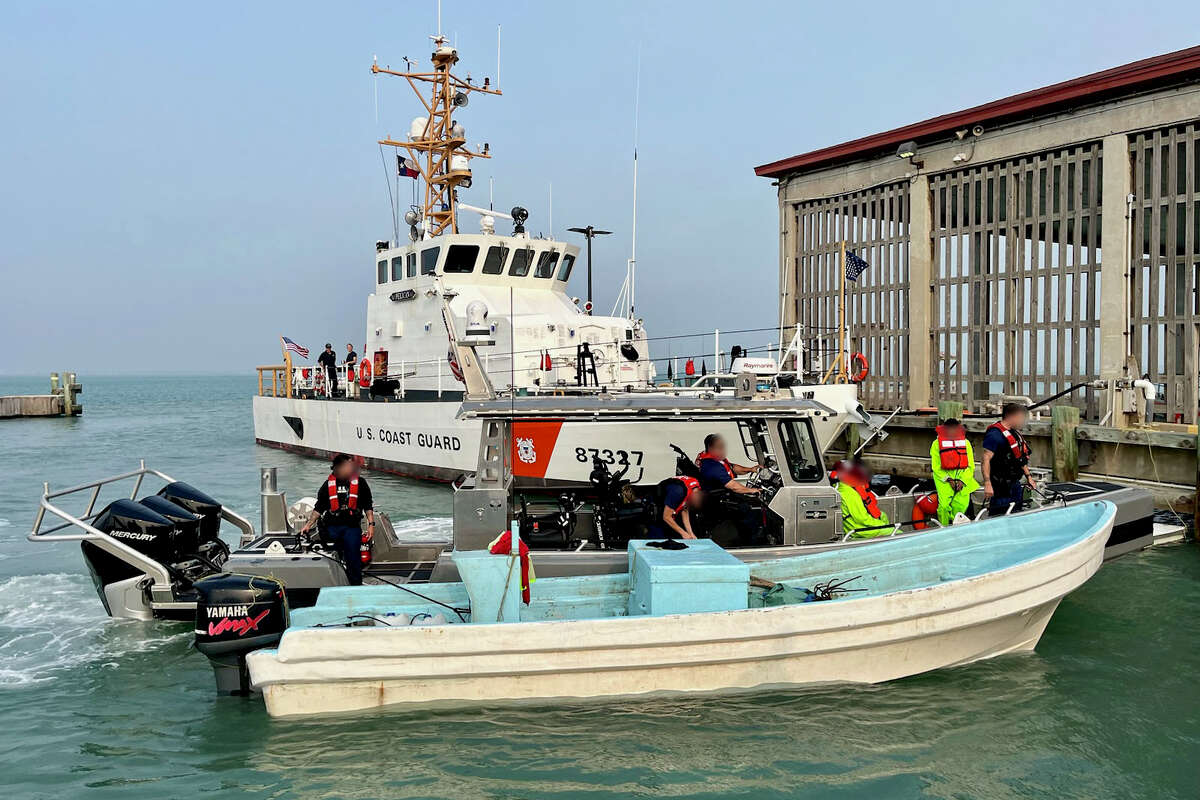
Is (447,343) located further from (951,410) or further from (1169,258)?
(1169,258)

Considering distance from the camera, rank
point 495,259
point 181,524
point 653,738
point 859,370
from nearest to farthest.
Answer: point 653,738 → point 181,524 → point 859,370 → point 495,259

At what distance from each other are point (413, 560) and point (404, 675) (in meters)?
2.79

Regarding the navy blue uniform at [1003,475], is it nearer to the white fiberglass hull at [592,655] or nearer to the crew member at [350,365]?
the white fiberglass hull at [592,655]

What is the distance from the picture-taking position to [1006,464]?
25.2 feet

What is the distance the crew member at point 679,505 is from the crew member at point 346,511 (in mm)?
2417

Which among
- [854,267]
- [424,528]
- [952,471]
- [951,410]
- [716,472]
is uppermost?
[854,267]

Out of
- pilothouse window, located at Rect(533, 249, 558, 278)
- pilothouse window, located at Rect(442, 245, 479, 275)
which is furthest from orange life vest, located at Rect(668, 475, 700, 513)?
pilothouse window, located at Rect(533, 249, 558, 278)

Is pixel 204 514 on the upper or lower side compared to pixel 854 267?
lower

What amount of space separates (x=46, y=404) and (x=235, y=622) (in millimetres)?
50436

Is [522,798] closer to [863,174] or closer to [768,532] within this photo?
[768,532]

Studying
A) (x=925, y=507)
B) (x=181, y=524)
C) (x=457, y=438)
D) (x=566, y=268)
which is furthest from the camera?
(x=566, y=268)

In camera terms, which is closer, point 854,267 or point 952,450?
point 952,450

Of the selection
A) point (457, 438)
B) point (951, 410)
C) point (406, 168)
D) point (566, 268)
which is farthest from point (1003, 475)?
point (406, 168)

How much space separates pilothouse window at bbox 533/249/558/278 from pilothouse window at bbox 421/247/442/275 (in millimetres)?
2197
